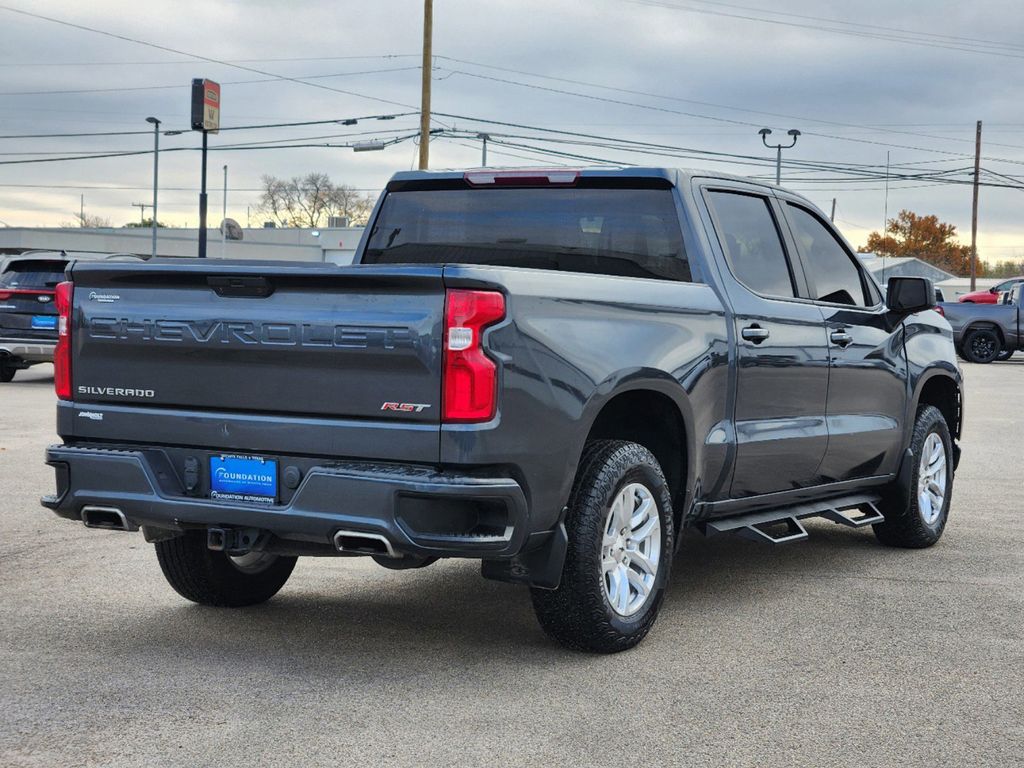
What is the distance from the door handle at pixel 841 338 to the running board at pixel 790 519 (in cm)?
85

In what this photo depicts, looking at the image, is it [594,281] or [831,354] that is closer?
[594,281]

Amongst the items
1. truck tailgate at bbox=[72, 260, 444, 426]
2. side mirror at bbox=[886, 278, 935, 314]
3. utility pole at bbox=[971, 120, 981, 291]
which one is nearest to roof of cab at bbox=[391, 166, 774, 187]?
side mirror at bbox=[886, 278, 935, 314]

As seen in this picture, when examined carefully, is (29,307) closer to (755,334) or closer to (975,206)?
(755,334)

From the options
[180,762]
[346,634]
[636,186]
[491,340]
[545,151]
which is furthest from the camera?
[545,151]

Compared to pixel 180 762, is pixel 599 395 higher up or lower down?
higher up

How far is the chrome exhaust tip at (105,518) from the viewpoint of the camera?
17.6ft

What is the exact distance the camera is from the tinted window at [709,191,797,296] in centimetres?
673

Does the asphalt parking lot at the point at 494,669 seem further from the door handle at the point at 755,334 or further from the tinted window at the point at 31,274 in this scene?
the tinted window at the point at 31,274

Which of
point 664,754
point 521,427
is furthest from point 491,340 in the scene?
point 664,754

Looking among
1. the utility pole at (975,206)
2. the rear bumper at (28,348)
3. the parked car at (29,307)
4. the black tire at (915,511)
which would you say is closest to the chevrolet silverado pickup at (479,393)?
the black tire at (915,511)

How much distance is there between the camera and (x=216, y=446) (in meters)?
5.25

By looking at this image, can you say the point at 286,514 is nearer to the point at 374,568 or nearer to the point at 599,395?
the point at 599,395

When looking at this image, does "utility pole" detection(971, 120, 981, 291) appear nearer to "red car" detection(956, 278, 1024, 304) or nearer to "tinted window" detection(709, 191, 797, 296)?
"red car" detection(956, 278, 1024, 304)

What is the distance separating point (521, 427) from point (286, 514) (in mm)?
892
